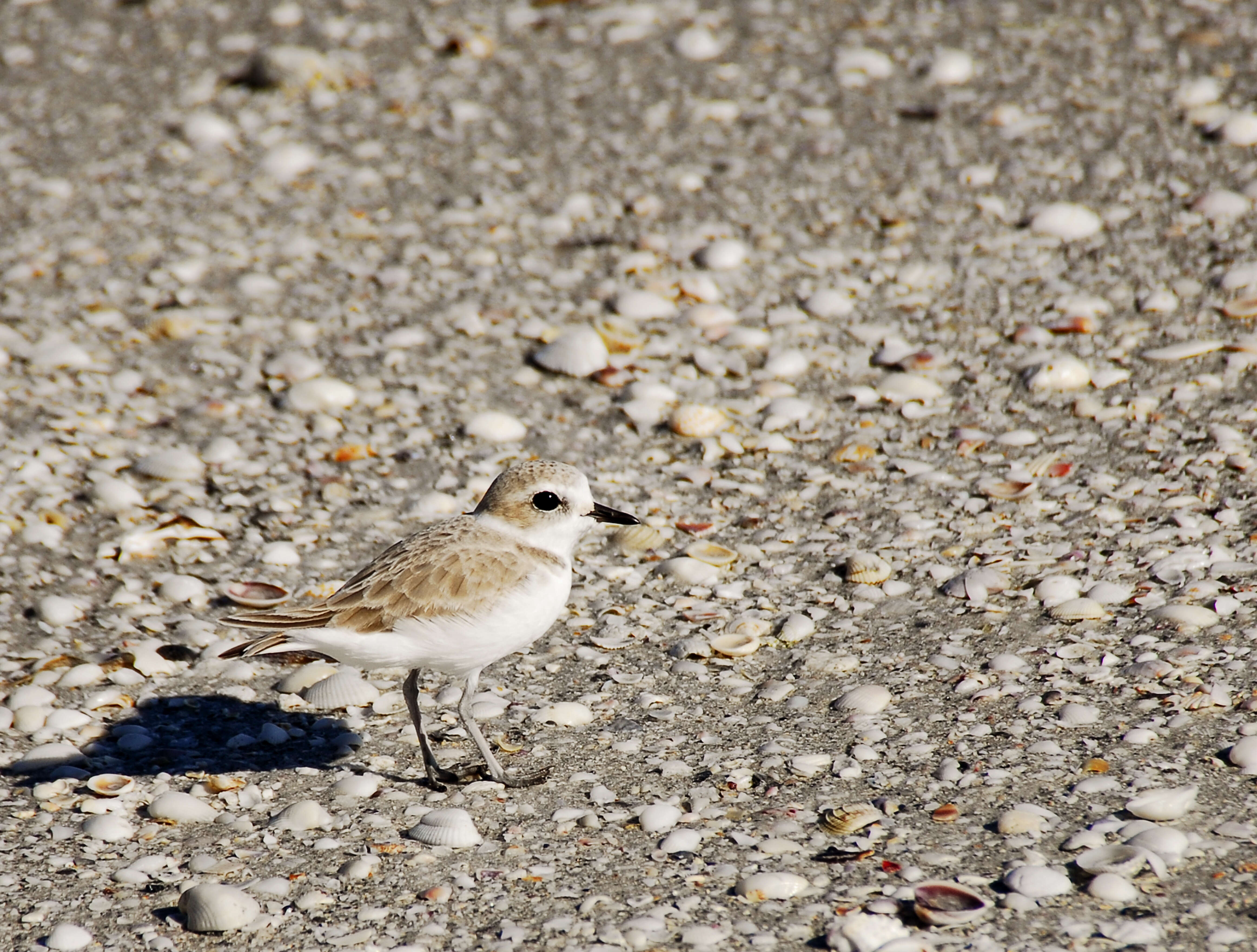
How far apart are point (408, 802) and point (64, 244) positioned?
199 inches

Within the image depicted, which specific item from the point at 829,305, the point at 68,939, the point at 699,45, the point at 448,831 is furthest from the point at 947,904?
the point at 699,45

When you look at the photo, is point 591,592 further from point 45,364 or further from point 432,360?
point 45,364

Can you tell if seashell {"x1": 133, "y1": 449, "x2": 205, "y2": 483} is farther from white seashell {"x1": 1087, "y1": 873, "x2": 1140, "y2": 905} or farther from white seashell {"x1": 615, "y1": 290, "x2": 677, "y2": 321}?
white seashell {"x1": 1087, "y1": 873, "x2": 1140, "y2": 905}

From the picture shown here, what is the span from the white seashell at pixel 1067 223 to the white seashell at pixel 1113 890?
4811 mm

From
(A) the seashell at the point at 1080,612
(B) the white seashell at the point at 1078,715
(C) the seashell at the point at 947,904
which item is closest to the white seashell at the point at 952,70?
(A) the seashell at the point at 1080,612

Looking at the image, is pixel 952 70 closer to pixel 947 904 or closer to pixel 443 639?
pixel 443 639

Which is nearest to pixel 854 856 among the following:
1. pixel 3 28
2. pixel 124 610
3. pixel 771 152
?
pixel 124 610

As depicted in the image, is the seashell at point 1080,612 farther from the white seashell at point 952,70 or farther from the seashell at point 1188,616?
the white seashell at point 952,70

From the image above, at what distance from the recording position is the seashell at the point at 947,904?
340 cm

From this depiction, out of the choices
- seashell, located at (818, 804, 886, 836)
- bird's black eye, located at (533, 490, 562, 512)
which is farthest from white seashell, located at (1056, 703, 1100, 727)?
bird's black eye, located at (533, 490, 562, 512)

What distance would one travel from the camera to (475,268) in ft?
24.8

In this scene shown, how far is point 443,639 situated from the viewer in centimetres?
421

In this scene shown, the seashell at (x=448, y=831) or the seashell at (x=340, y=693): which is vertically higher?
the seashell at (x=448, y=831)

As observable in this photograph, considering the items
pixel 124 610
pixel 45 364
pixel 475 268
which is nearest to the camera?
pixel 124 610
